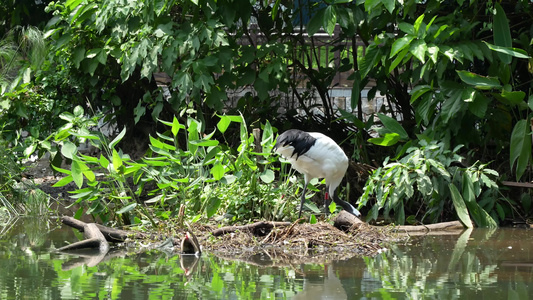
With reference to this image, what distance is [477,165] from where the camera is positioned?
299 inches

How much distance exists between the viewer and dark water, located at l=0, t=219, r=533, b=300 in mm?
3828

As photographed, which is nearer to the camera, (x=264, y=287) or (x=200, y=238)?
(x=264, y=287)

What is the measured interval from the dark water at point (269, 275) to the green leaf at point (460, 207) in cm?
103

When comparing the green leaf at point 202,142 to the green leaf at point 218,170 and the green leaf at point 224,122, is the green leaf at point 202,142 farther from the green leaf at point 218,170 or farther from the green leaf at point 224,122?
the green leaf at point 224,122

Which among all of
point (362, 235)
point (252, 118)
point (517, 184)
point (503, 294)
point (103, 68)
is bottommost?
point (503, 294)

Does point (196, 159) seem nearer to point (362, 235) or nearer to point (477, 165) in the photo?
point (362, 235)

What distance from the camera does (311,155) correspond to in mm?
6598

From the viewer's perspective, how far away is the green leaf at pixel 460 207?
6840 mm

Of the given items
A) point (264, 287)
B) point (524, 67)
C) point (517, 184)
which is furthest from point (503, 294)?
point (524, 67)

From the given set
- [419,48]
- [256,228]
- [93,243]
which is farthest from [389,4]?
[93,243]

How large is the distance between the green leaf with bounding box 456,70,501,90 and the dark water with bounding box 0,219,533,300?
61.5 inches

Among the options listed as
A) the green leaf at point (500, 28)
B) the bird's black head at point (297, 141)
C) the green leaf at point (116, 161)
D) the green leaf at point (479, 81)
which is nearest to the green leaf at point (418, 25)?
the green leaf at point (479, 81)

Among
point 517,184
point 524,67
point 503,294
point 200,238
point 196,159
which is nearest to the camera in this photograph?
point 503,294

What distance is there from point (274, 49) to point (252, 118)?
128 centimetres
